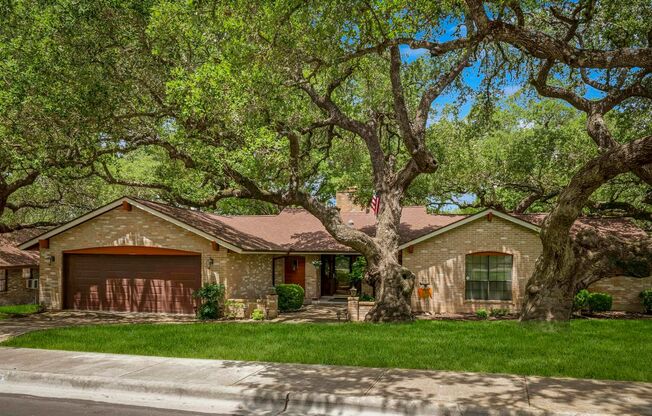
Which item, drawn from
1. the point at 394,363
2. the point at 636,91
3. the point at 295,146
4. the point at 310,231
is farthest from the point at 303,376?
the point at 310,231

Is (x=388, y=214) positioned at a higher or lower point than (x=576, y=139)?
lower

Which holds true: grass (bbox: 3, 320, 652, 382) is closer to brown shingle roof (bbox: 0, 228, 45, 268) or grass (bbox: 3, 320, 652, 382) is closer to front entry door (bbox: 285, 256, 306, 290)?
front entry door (bbox: 285, 256, 306, 290)

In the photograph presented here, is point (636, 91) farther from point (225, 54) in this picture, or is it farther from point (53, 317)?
point (53, 317)

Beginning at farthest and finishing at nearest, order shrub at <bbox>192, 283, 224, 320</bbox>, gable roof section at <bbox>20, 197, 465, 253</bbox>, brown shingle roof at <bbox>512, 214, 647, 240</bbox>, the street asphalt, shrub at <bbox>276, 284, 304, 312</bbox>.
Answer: brown shingle roof at <bbox>512, 214, 647, 240</bbox>
shrub at <bbox>276, 284, 304, 312</bbox>
gable roof section at <bbox>20, 197, 465, 253</bbox>
shrub at <bbox>192, 283, 224, 320</bbox>
the street asphalt

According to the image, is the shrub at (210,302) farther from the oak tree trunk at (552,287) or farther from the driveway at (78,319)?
the oak tree trunk at (552,287)

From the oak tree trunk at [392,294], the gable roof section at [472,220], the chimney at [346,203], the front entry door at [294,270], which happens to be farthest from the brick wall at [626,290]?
the front entry door at [294,270]

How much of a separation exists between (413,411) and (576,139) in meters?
21.1

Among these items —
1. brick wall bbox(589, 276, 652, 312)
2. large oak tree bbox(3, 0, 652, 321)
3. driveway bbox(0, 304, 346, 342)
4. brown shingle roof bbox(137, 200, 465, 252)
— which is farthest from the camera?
brown shingle roof bbox(137, 200, 465, 252)

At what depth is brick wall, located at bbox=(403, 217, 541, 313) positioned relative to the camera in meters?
20.7

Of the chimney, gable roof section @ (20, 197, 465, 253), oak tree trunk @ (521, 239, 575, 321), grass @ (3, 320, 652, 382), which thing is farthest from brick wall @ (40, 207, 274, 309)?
oak tree trunk @ (521, 239, 575, 321)

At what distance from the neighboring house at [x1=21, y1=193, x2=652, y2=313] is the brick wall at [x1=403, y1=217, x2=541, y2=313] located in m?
0.04

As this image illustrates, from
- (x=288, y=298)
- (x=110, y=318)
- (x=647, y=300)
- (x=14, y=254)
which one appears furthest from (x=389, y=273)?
(x=14, y=254)

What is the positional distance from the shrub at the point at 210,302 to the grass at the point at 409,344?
3.94 m

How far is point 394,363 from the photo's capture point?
9.82 metres
